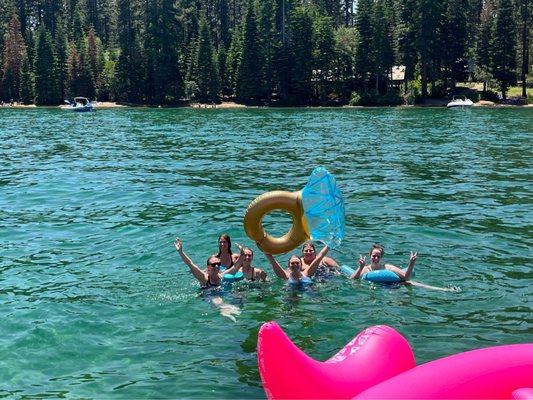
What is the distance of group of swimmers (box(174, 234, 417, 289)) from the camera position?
35.9 ft

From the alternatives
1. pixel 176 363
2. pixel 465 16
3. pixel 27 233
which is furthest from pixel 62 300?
pixel 465 16

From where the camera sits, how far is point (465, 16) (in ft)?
243

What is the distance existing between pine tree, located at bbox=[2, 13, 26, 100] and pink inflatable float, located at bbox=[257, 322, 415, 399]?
8459cm

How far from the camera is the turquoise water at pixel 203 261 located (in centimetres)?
824

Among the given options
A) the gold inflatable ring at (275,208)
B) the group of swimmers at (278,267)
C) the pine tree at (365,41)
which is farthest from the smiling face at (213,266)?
the pine tree at (365,41)

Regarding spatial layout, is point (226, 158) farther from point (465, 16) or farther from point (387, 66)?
point (465, 16)

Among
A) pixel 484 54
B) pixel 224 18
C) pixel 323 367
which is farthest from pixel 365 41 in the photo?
pixel 323 367

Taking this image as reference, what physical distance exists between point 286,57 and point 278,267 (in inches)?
2713

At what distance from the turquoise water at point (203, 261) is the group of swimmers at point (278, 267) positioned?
12.0 inches

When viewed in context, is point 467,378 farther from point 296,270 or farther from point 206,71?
point 206,71

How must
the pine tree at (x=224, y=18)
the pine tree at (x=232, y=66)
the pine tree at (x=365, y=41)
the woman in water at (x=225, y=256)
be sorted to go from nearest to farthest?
the woman in water at (x=225, y=256)
the pine tree at (x=365, y=41)
the pine tree at (x=232, y=66)
the pine tree at (x=224, y=18)

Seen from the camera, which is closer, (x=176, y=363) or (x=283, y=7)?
(x=176, y=363)

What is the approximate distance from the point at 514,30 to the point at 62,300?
69169mm

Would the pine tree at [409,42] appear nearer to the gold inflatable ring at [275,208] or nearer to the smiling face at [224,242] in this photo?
the smiling face at [224,242]
